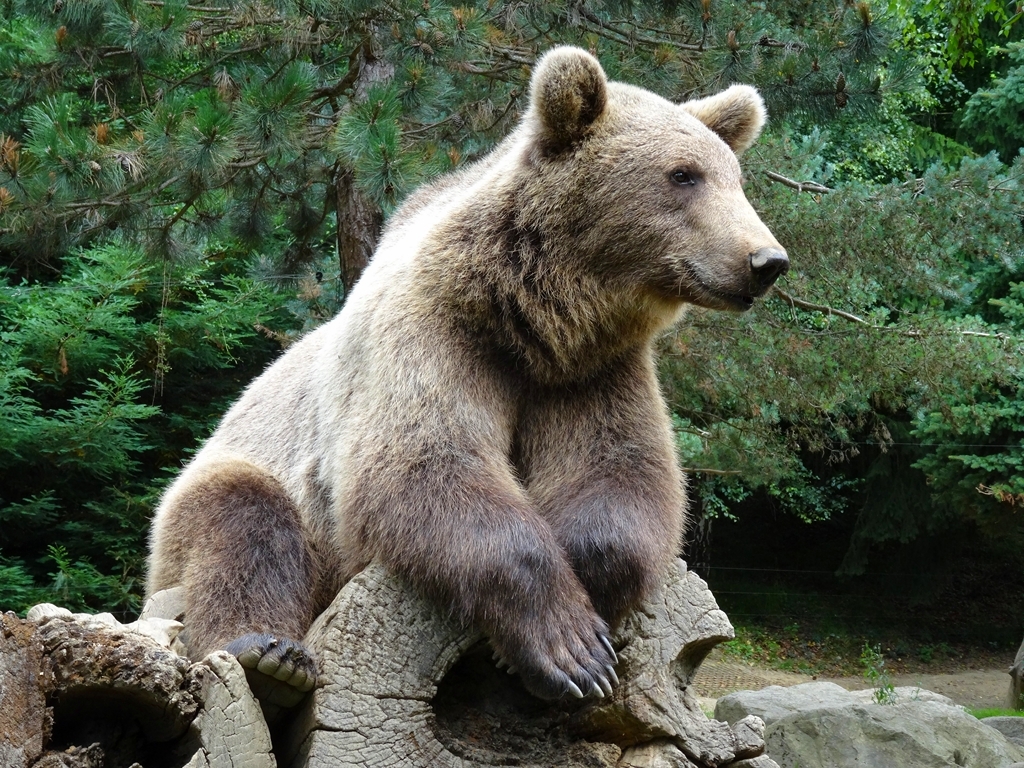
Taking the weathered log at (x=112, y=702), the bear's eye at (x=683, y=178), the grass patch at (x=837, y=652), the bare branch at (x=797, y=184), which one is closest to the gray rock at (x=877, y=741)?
the bare branch at (x=797, y=184)

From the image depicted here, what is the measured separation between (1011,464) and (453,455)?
12.9 metres

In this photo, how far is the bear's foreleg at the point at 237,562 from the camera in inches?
148

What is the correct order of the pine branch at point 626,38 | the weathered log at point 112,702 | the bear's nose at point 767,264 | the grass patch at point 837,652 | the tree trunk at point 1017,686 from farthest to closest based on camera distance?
the grass patch at point 837,652 → the tree trunk at point 1017,686 → the pine branch at point 626,38 → the bear's nose at point 767,264 → the weathered log at point 112,702

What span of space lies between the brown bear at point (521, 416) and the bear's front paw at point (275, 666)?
5 centimetres

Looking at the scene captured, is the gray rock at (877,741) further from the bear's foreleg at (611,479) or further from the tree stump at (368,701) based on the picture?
the bear's foreleg at (611,479)

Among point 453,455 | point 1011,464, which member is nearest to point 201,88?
point 453,455

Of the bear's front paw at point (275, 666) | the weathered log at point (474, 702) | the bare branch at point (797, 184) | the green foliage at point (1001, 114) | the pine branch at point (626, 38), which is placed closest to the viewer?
the bear's front paw at point (275, 666)

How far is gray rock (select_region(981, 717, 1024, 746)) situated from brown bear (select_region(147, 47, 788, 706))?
889 cm

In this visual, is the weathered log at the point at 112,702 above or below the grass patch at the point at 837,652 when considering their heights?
above

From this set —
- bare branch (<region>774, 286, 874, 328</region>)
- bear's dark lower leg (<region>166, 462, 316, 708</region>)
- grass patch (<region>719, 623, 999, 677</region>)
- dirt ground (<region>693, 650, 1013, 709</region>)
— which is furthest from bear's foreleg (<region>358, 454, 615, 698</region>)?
grass patch (<region>719, 623, 999, 677</region>)

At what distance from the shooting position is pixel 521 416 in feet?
13.4

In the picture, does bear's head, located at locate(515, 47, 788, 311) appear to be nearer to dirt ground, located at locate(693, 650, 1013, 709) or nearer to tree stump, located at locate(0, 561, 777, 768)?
tree stump, located at locate(0, 561, 777, 768)

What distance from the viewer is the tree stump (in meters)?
2.86

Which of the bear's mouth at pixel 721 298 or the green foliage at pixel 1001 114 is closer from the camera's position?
the bear's mouth at pixel 721 298
